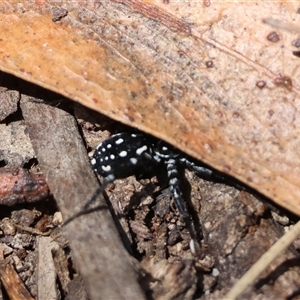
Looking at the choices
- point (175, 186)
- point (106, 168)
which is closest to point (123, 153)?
point (106, 168)

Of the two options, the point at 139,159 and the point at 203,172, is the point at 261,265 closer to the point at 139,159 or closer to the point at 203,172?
the point at 203,172

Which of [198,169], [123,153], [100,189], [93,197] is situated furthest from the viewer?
[123,153]

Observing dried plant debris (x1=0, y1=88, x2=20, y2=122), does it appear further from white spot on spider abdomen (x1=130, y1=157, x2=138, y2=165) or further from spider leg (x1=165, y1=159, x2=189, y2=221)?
spider leg (x1=165, y1=159, x2=189, y2=221)

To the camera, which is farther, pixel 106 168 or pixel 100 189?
pixel 106 168

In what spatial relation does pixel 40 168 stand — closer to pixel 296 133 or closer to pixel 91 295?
pixel 91 295

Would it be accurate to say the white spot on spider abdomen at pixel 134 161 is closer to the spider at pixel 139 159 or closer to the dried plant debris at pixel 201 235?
the spider at pixel 139 159

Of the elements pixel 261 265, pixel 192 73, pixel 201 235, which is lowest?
pixel 201 235

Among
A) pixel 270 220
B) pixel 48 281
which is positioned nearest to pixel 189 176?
pixel 270 220

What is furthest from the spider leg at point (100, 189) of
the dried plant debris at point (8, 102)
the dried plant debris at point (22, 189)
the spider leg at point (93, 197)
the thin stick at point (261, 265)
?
the thin stick at point (261, 265)

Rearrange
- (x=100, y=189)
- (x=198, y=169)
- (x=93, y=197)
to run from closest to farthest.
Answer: (x=93, y=197), (x=100, y=189), (x=198, y=169)
